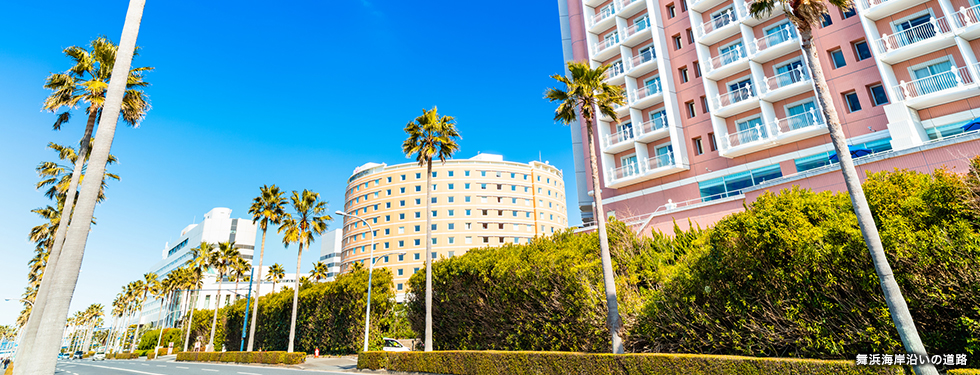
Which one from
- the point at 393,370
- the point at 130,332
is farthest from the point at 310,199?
the point at 130,332

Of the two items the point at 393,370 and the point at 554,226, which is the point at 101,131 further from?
the point at 554,226

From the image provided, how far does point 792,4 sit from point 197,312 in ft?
269

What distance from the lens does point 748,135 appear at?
29438 millimetres

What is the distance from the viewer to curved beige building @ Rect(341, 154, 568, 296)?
Result: 89250 millimetres

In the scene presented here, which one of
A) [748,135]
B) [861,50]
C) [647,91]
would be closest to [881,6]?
[861,50]

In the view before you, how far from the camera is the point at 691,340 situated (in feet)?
48.6

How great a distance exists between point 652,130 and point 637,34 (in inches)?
307

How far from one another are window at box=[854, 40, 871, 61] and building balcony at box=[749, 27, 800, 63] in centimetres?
290

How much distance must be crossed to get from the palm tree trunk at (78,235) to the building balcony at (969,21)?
33.2 meters

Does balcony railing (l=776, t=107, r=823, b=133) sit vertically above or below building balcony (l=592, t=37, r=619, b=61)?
below

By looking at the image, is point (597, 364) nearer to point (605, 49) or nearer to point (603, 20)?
point (605, 49)

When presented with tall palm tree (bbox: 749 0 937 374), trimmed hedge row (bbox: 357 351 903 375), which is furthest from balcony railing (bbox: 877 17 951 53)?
trimmed hedge row (bbox: 357 351 903 375)

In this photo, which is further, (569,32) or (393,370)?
(569,32)

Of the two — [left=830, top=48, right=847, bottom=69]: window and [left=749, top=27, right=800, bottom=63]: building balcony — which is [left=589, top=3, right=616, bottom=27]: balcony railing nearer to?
[left=749, top=27, right=800, bottom=63]: building balcony
